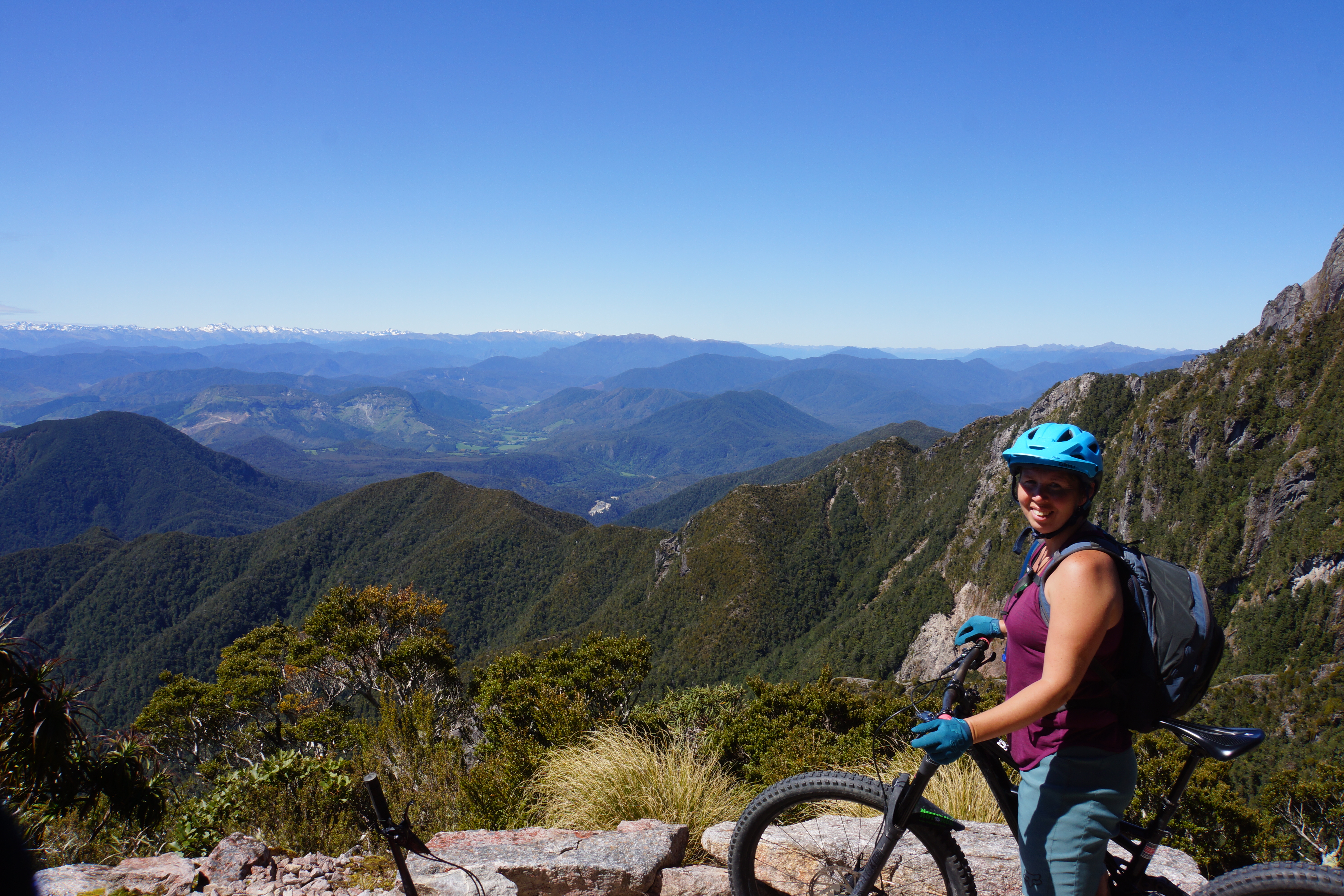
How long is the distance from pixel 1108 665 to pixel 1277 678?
7288 centimetres

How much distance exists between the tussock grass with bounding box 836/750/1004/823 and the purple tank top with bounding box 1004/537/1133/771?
229cm

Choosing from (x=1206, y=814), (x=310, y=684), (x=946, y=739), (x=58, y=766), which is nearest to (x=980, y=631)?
(x=946, y=739)

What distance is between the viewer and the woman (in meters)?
2.47

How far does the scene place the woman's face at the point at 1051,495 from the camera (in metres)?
2.83

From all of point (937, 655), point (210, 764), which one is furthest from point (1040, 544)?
point (937, 655)

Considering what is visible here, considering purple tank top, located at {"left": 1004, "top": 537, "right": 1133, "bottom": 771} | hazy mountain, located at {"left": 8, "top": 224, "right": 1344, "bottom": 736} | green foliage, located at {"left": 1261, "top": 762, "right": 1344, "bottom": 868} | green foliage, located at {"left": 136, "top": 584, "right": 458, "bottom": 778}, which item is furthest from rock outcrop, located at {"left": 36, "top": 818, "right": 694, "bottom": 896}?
hazy mountain, located at {"left": 8, "top": 224, "right": 1344, "bottom": 736}

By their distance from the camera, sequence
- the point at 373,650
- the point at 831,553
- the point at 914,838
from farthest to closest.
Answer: the point at 831,553 < the point at 373,650 < the point at 914,838

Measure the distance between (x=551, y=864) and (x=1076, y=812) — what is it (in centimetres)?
323

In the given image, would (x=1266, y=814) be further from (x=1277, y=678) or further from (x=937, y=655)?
(x=937, y=655)

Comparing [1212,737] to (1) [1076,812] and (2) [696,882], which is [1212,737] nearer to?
(1) [1076,812]

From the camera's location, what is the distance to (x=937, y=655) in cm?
8056

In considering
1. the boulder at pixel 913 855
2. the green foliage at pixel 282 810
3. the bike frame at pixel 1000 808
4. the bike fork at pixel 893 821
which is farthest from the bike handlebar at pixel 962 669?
the green foliage at pixel 282 810

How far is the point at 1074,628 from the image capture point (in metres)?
2.46

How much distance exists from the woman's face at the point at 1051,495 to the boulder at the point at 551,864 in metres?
3.50
